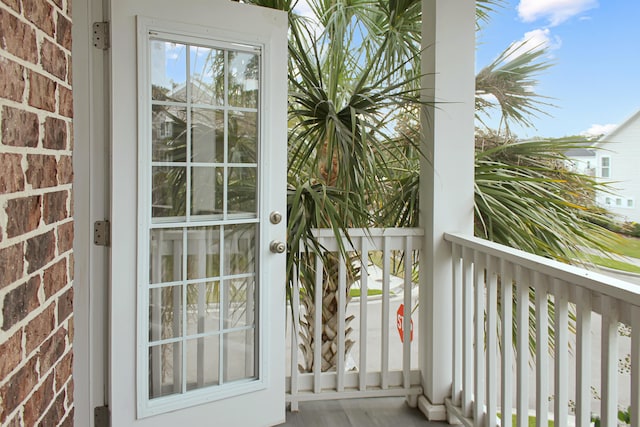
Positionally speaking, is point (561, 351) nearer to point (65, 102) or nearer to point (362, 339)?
point (362, 339)

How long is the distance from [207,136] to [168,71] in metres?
0.30

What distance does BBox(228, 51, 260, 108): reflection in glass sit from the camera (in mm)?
2156

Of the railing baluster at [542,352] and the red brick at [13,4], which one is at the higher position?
the red brick at [13,4]

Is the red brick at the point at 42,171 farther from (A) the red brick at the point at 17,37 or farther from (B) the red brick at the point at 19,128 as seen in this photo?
(A) the red brick at the point at 17,37

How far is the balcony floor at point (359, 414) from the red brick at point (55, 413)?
3.79 ft

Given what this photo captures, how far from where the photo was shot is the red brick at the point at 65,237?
148cm

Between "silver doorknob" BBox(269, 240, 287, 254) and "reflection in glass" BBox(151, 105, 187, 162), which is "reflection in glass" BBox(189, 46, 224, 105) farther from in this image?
"silver doorknob" BBox(269, 240, 287, 254)

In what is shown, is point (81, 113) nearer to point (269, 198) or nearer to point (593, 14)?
point (269, 198)

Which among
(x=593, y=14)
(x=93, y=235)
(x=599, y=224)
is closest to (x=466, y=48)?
A: (x=599, y=224)

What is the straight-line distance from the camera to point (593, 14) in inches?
272

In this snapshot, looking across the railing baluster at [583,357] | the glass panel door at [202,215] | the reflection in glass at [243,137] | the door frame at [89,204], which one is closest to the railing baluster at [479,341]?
the railing baluster at [583,357]

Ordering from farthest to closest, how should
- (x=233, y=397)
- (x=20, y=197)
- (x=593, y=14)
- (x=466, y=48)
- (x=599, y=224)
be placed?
(x=593, y=14), (x=599, y=224), (x=466, y=48), (x=233, y=397), (x=20, y=197)

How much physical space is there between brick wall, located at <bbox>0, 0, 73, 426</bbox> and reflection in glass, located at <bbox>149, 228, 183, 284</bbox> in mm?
457

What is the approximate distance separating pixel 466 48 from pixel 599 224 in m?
1.20
